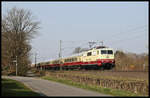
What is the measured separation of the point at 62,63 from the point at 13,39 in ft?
32.1

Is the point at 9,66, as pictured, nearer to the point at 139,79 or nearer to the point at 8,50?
the point at 8,50

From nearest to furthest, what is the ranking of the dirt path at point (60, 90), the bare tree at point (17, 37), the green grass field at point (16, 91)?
the green grass field at point (16, 91), the dirt path at point (60, 90), the bare tree at point (17, 37)

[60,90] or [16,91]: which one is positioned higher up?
[16,91]

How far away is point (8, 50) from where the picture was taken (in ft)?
173

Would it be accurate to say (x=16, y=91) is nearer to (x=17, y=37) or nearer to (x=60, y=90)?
(x=60, y=90)

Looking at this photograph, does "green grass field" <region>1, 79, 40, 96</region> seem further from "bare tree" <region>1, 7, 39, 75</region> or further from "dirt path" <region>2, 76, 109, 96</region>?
"bare tree" <region>1, 7, 39, 75</region>

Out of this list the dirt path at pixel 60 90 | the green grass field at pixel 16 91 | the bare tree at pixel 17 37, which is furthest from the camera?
the bare tree at pixel 17 37

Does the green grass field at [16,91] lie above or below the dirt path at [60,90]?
above

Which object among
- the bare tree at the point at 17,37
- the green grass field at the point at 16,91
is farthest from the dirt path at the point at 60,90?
the bare tree at the point at 17,37

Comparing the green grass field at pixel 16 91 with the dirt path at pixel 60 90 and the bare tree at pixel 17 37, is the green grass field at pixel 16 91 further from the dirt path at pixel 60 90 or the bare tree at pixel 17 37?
the bare tree at pixel 17 37

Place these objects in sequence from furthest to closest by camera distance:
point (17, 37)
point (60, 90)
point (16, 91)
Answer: point (17, 37)
point (60, 90)
point (16, 91)

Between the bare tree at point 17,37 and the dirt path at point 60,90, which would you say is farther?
the bare tree at point 17,37

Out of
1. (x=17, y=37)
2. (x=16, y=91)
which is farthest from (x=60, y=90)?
(x=17, y=37)

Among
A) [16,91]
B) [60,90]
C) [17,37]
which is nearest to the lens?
[16,91]
